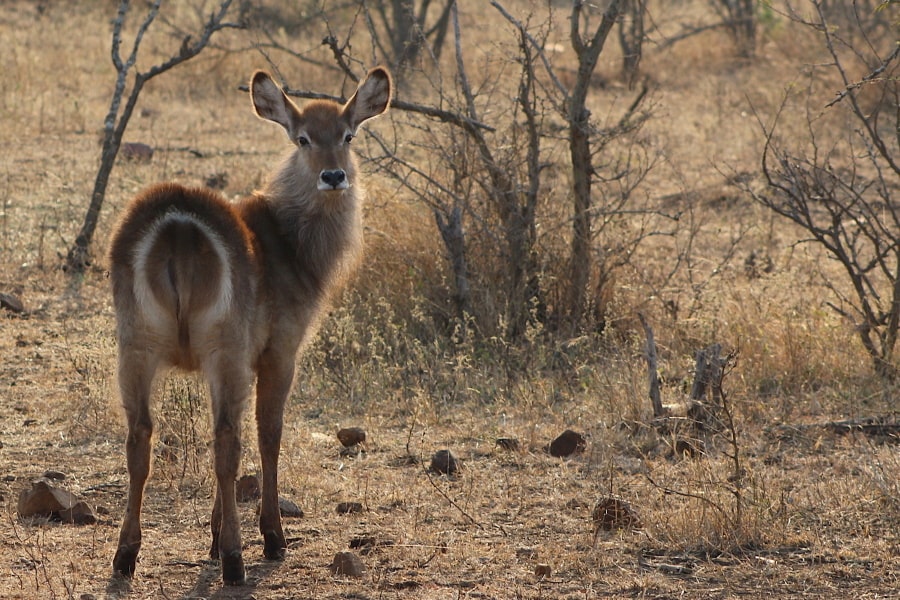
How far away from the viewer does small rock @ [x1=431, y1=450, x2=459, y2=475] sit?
18.1ft

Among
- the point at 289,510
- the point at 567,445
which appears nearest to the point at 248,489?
the point at 289,510

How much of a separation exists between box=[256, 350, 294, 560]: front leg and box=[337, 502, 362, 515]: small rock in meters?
0.45

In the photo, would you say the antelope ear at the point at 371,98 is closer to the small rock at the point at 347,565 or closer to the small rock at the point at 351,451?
the small rock at the point at 351,451

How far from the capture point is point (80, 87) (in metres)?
13.8

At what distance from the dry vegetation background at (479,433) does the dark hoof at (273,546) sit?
6 cm

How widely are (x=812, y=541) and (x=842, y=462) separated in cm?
101

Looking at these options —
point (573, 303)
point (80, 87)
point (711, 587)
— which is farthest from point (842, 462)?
point (80, 87)

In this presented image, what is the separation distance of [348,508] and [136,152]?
7082 mm

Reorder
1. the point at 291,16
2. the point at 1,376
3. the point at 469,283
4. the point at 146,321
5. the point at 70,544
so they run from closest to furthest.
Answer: the point at 146,321
the point at 70,544
the point at 1,376
the point at 469,283
the point at 291,16

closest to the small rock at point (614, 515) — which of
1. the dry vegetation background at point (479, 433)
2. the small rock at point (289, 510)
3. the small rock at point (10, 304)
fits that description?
the dry vegetation background at point (479, 433)

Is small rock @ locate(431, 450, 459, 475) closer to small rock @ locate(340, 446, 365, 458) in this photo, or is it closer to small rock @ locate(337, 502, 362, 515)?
small rock @ locate(340, 446, 365, 458)

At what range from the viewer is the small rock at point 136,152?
438 inches

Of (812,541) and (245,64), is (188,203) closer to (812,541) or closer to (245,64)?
(812,541)

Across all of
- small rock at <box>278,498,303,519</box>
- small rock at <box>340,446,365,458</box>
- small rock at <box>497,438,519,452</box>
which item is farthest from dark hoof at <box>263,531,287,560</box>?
small rock at <box>497,438,519,452</box>
